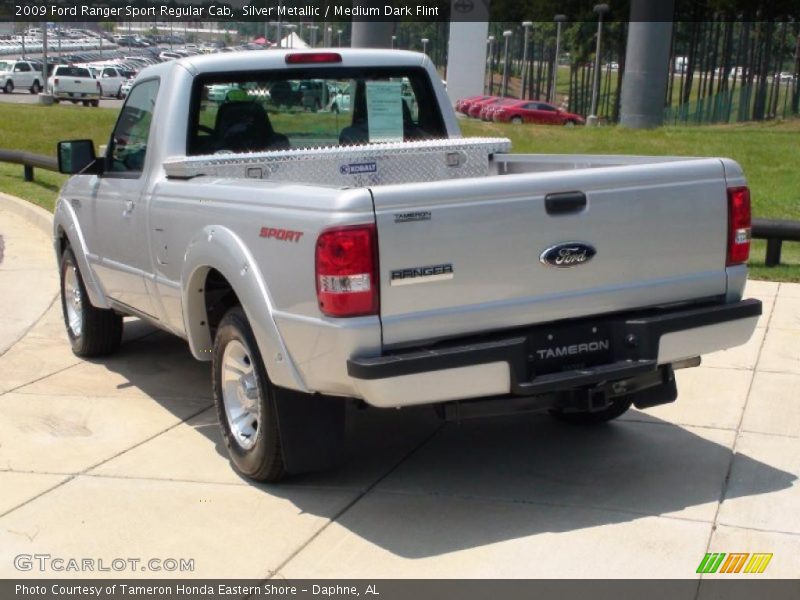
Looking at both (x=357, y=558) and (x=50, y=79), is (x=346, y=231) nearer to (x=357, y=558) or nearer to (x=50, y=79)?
(x=357, y=558)

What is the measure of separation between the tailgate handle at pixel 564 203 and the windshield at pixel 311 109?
2.36 m

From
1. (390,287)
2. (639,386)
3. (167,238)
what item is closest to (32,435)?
(167,238)

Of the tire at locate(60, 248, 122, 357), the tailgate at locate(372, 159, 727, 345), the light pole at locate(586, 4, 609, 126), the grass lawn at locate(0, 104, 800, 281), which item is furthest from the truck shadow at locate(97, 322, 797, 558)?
the light pole at locate(586, 4, 609, 126)

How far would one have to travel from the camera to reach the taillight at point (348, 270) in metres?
4.52

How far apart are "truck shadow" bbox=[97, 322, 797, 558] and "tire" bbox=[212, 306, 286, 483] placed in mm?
168

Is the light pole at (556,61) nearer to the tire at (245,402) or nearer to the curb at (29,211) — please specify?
the curb at (29,211)

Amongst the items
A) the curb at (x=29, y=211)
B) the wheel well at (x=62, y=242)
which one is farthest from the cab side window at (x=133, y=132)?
the curb at (x=29, y=211)

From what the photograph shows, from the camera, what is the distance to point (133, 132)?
23.0 feet

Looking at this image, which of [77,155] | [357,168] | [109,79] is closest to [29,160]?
[77,155]

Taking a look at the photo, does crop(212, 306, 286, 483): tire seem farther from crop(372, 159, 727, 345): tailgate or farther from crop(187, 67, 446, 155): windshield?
crop(187, 67, 446, 155): windshield

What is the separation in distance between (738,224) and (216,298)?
2589 millimetres

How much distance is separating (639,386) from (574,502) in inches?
23.9

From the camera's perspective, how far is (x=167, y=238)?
20.0 feet

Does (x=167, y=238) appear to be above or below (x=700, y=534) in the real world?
above
